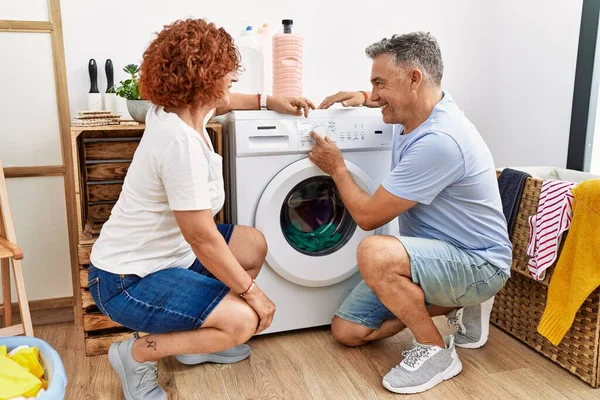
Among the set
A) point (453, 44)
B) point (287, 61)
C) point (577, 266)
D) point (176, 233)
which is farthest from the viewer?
point (453, 44)

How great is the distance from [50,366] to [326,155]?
1.05 m

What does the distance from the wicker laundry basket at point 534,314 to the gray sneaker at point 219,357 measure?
1003 millimetres

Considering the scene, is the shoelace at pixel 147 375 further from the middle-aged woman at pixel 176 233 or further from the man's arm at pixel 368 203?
the man's arm at pixel 368 203

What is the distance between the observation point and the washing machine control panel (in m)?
1.92

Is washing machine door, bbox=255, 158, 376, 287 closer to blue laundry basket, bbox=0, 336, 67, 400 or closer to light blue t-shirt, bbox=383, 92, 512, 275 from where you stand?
light blue t-shirt, bbox=383, 92, 512, 275

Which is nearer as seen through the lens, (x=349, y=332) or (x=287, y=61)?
(x=349, y=332)

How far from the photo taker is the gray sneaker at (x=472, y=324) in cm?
197

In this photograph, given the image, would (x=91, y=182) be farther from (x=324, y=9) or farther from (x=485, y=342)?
(x=485, y=342)

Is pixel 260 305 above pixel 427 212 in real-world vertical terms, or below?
below

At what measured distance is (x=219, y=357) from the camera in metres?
1.86

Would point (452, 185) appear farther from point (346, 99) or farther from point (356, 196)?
point (346, 99)

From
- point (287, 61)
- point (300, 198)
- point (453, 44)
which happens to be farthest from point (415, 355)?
point (453, 44)

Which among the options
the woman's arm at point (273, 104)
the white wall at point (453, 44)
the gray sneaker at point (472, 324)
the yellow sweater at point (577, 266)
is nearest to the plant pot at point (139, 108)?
the woman's arm at point (273, 104)

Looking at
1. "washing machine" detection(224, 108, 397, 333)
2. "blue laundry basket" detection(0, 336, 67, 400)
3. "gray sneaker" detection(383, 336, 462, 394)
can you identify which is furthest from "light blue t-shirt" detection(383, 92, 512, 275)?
"blue laundry basket" detection(0, 336, 67, 400)
